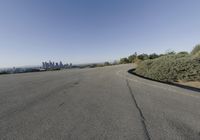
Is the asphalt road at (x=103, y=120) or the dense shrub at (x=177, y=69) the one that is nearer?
the asphalt road at (x=103, y=120)

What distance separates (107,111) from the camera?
4.43m

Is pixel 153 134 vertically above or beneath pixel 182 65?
beneath

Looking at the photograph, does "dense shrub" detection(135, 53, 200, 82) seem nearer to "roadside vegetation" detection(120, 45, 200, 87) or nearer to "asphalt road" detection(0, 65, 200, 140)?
"roadside vegetation" detection(120, 45, 200, 87)

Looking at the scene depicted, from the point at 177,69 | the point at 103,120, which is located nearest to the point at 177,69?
the point at 177,69

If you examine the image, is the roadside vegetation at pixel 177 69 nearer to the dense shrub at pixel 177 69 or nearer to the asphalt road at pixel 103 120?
the dense shrub at pixel 177 69

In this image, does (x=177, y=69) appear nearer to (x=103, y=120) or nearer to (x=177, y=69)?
(x=177, y=69)

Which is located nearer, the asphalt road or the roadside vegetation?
the asphalt road

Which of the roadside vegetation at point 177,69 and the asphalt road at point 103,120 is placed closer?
the asphalt road at point 103,120

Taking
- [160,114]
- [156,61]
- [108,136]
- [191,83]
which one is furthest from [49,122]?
[156,61]

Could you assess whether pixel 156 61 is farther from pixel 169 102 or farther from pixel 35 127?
pixel 35 127

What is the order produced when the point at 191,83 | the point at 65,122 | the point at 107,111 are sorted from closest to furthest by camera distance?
the point at 65,122 → the point at 107,111 → the point at 191,83

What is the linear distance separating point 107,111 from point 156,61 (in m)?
11.3

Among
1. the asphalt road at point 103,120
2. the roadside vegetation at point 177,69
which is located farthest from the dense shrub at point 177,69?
the asphalt road at point 103,120

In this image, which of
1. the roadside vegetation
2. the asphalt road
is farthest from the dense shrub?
the asphalt road
